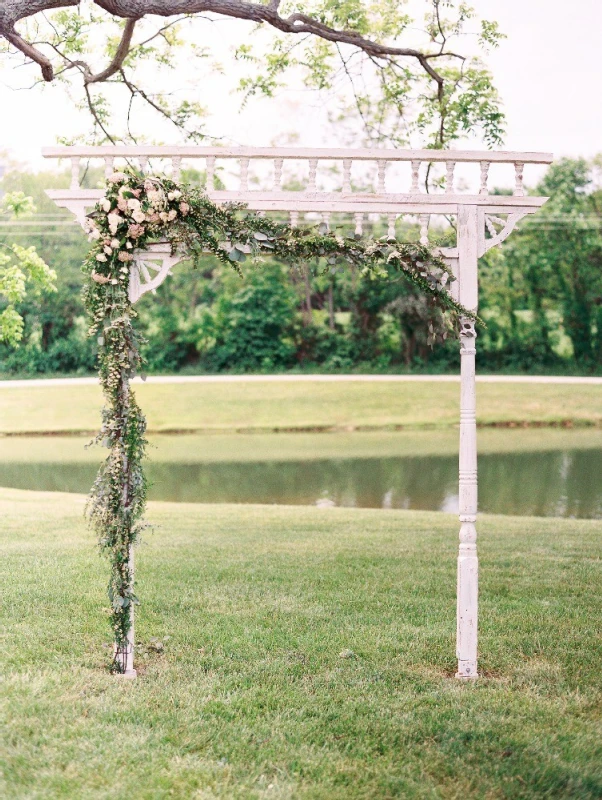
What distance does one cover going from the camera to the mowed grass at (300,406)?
74.8 feet

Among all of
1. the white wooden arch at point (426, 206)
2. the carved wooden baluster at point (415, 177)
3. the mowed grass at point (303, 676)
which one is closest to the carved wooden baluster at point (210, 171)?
the white wooden arch at point (426, 206)

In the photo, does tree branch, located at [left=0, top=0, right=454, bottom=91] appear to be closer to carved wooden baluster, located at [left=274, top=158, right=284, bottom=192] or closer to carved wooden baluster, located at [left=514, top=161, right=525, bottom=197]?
carved wooden baluster, located at [left=274, top=158, right=284, bottom=192]

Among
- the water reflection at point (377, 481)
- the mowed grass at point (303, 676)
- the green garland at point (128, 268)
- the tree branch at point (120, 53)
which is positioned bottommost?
the water reflection at point (377, 481)

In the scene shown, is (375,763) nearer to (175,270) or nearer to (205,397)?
(205,397)

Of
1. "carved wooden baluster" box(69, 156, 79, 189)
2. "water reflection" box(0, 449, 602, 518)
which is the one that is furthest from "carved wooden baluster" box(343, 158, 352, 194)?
"water reflection" box(0, 449, 602, 518)

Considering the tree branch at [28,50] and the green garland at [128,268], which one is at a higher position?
the tree branch at [28,50]

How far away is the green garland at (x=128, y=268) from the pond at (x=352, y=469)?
312 inches

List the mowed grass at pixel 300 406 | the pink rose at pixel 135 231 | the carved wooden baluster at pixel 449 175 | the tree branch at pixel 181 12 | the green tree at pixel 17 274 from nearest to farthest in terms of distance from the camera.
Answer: the pink rose at pixel 135 231
the carved wooden baluster at pixel 449 175
the tree branch at pixel 181 12
the green tree at pixel 17 274
the mowed grass at pixel 300 406

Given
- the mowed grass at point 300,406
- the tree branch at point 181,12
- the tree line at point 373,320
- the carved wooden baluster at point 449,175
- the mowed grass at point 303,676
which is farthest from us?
the tree line at point 373,320

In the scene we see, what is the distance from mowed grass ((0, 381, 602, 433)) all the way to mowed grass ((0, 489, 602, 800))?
44.0ft

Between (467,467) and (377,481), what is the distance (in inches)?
385

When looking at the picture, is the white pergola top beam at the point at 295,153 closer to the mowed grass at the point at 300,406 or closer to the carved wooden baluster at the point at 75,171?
the carved wooden baluster at the point at 75,171

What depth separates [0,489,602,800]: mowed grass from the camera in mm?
4227

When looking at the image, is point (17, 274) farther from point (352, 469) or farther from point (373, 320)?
point (373, 320)
